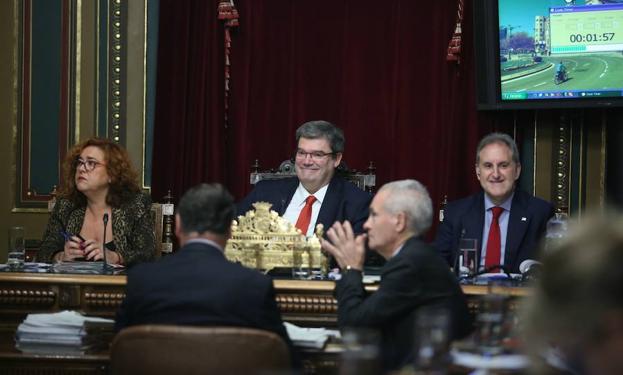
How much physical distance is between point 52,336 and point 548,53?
3.27 metres

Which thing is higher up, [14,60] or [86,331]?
[14,60]

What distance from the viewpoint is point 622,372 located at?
4.07ft

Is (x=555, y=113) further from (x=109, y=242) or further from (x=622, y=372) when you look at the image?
(x=622, y=372)

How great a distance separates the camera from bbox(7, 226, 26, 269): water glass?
392 centimetres

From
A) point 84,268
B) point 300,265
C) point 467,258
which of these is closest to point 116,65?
point 84,268

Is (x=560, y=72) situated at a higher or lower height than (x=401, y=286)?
higher

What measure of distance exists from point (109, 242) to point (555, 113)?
2.62m

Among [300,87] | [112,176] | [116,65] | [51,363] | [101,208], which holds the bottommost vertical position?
[51,363]

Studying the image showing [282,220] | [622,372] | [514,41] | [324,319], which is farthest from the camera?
[514,41]

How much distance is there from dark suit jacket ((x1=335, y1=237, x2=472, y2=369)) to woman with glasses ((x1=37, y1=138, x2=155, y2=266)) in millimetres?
1727

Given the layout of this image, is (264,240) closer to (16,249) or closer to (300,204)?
(300,204)

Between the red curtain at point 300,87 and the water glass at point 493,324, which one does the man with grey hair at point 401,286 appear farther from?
the red curtain at point 300,87

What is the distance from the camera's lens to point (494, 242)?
449 cm

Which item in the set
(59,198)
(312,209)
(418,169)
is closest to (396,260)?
(312,209)
